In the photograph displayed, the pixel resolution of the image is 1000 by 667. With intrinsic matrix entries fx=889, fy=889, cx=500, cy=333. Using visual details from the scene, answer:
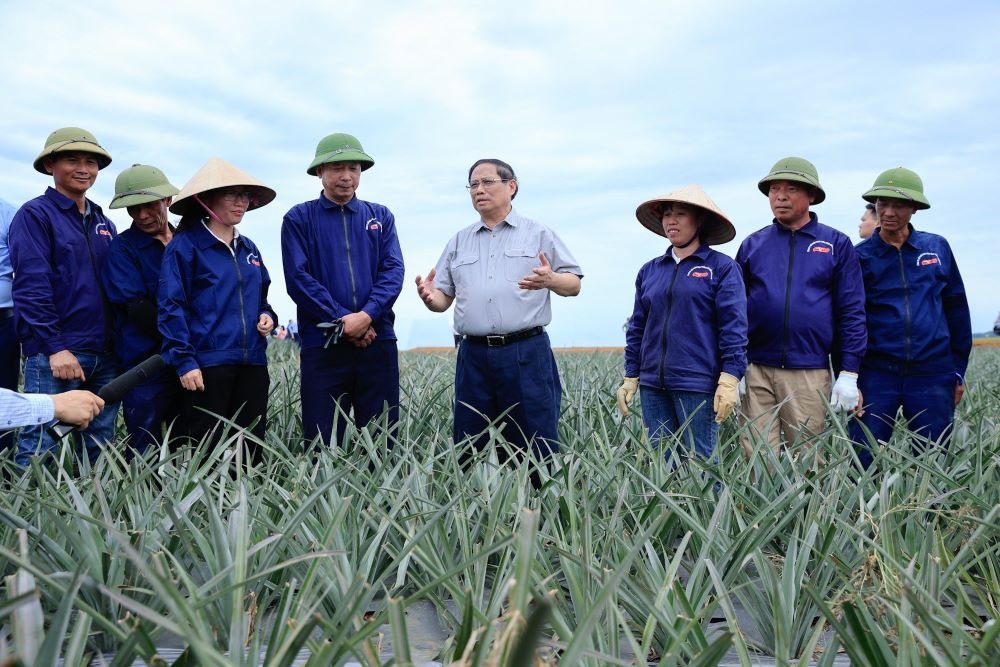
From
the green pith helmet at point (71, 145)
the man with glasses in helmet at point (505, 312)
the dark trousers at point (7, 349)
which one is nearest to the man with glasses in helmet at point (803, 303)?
the man with glasses in helmet at point (505, 312)

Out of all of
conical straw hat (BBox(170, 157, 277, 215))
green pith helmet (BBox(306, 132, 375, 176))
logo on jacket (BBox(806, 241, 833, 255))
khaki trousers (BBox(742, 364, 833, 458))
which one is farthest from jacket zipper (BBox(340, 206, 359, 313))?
logo on jacket (BBox(806, 241, 833, 255))

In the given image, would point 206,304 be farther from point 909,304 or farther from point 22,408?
point 909,304

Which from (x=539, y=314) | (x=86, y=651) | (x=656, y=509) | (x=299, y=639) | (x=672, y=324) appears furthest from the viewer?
(x=539, y=314)

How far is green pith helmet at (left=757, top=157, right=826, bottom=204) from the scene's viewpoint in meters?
4.17

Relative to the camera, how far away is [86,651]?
197 cm

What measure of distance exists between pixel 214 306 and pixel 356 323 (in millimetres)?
635

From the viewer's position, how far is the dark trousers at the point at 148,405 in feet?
13.1

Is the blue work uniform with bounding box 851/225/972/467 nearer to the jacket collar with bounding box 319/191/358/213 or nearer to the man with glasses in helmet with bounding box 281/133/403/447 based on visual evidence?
the man with glasses in helmet with bounding box 281/133/403/447

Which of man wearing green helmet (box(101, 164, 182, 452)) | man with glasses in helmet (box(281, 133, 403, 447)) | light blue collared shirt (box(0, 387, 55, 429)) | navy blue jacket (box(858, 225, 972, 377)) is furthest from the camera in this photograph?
navy blue jacket (box(858, 225, 972, 377))

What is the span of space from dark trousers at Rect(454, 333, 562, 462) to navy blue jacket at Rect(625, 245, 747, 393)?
0.49 meters

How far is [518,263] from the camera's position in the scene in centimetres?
422

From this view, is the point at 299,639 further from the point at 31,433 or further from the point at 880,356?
the point at 880,356

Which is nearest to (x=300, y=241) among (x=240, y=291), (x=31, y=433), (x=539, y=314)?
(x=240, y=291)

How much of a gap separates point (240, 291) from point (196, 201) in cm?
46
